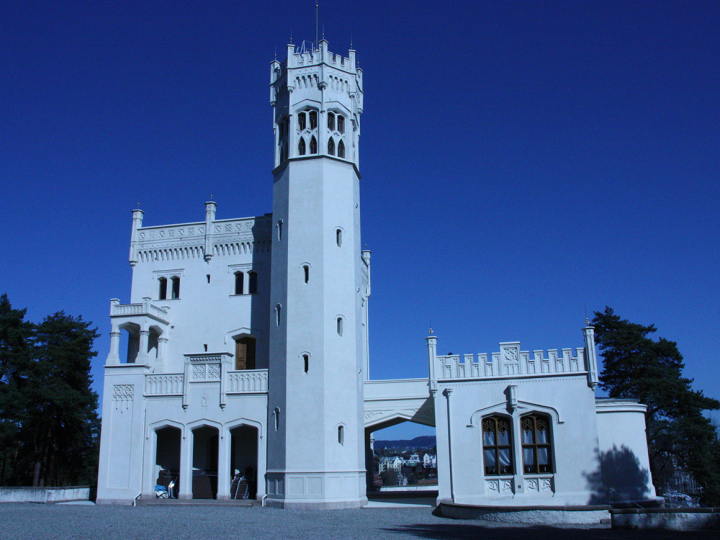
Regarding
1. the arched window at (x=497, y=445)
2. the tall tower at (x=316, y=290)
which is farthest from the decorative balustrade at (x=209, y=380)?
the arched window at (x=497, y=445)

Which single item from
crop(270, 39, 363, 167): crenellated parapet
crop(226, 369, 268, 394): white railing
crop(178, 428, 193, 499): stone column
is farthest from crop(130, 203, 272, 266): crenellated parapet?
crop(178, 428, 193, 499): stone column

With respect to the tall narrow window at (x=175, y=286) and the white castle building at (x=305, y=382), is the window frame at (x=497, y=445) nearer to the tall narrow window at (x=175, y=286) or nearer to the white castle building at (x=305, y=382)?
the white castle building at (x=305, y=382)

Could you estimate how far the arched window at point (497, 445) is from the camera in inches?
973

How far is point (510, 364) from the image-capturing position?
25625 mm

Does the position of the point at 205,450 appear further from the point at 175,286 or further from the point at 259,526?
the point at 259,526

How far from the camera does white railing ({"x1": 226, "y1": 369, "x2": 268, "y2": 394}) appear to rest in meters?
28.1

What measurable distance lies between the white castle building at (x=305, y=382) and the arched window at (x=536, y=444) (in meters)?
0.06

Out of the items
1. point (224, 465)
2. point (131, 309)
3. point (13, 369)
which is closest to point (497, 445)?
point (224, 465)

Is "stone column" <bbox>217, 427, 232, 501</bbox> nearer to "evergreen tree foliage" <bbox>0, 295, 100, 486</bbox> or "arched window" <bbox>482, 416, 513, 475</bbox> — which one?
"arched window" <bbox>482, 416, 513, 475</bbox>

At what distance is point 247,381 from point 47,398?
15117mm

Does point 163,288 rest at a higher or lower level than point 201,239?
lower

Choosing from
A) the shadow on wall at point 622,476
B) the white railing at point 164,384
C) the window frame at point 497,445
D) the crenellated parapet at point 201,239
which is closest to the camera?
the shadow on wall at point 622,476

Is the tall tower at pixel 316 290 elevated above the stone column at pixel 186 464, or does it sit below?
above

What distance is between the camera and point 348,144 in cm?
3062
